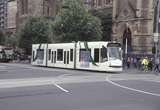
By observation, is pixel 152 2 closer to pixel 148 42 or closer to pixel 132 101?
pixel 148 42

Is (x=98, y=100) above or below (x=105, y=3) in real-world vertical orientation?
below

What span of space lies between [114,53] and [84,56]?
3853 millimetres

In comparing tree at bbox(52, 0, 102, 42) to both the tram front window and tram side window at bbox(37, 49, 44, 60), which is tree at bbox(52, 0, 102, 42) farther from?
the tram front window

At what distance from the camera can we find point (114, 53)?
4078 cm

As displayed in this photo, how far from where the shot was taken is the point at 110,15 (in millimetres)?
71938

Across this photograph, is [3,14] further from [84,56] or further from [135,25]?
[84,56]

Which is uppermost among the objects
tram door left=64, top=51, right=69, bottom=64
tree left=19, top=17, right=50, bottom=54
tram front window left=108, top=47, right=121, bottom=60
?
tree left=19, top=17, right=50, bottom=54

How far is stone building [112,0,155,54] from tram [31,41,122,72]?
42.5 feet

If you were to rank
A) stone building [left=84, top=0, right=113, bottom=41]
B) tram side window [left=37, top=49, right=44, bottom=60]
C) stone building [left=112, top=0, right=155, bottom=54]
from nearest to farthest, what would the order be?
tram side window [left=37, top=49, right=44, bottom=60], stone building [left=112, top=0, right=155, bottom=54], stone building [left=84, top=0, right=113, bottom=41]

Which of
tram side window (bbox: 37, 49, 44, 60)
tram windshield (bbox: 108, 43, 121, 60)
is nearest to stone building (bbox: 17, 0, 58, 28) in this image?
tram side window (bbox: 37, 49, 44, 60)

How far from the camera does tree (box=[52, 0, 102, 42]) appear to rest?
60.8 metres

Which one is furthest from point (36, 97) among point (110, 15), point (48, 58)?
point (110, 15)

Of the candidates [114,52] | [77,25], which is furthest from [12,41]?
[114,52]

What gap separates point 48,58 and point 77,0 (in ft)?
45.4
